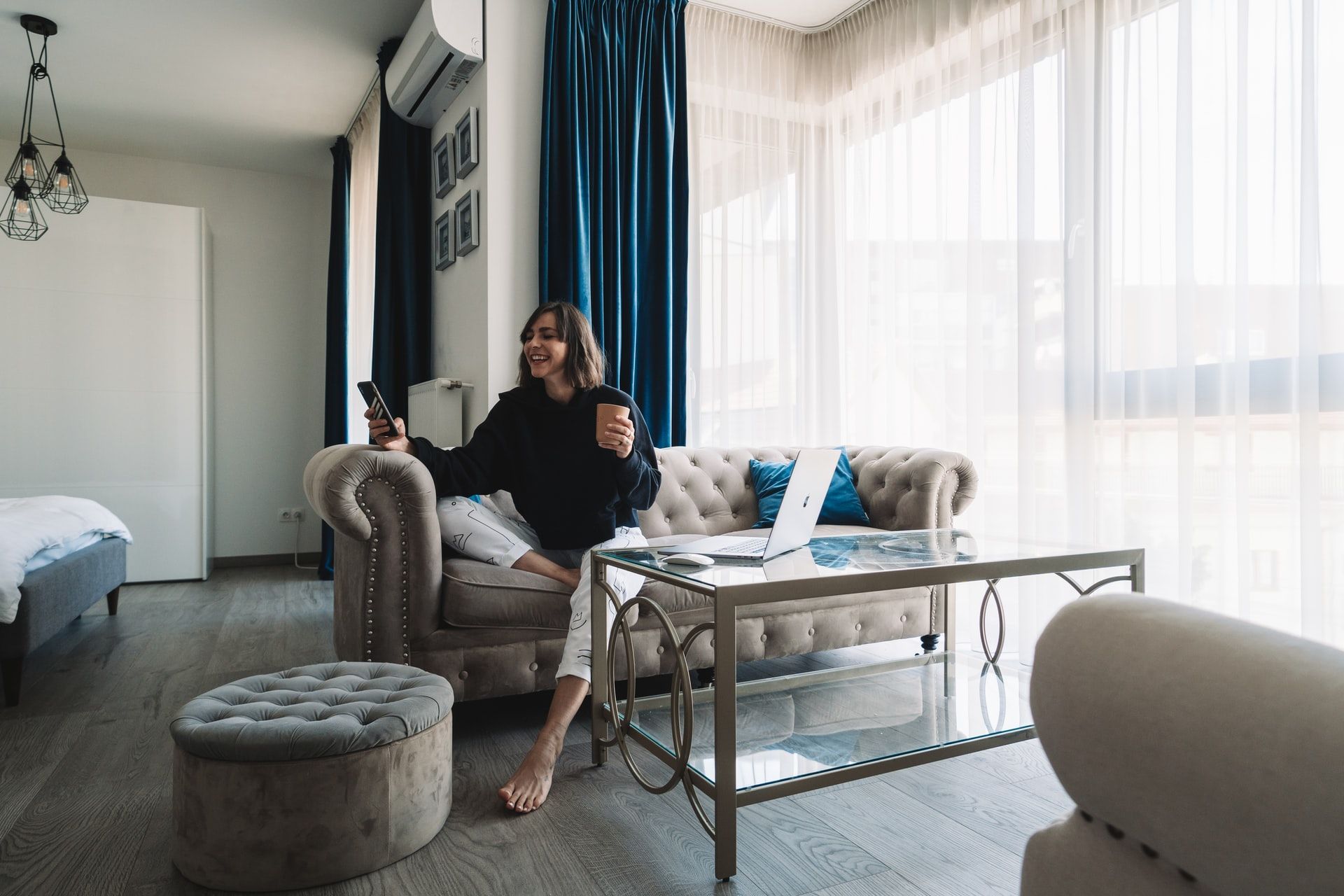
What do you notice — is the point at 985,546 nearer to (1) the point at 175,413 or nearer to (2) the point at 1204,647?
(2) the point at 1204,647

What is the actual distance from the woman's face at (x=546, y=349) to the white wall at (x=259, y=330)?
12.1 feet

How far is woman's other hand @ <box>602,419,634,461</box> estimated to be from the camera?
2031mm

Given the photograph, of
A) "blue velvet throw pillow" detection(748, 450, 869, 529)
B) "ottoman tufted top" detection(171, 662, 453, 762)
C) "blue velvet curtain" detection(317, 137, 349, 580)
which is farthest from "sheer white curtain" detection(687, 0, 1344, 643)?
"blue velvet curtain" detection(317, 137, 349, 580)

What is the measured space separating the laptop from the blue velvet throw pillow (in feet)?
3.06

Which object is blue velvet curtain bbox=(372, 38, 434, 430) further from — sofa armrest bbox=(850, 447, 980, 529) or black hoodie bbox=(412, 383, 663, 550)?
sofa armrest bbox=(850, 447, 980, 529)

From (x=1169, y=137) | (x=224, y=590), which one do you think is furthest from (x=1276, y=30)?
(x=224, y=590)

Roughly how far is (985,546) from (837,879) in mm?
829

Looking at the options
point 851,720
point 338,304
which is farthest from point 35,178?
point 851,720

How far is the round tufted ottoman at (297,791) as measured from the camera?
4.21 ft

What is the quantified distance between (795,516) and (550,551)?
81 centimetres

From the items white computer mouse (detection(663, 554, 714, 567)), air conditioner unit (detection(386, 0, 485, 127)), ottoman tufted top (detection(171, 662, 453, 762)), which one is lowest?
ottoman tufted top (detection(171, 662, 453, 762))

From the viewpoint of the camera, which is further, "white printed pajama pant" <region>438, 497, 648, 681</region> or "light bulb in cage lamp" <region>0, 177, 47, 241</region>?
"light bulb in cage lamp" <region>0, 177, 47, 241</region>

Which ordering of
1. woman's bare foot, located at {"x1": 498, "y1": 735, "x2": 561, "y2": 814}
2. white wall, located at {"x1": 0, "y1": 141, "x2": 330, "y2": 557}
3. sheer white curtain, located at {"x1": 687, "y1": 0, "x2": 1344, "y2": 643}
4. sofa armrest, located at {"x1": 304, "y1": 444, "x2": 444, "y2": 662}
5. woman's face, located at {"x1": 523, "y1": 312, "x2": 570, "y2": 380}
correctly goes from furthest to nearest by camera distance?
white wall, located at {"x1": 0, "y1": 141, "x2": 330, "y2": 557} → woman's face, located at {"x1": 523, "y1": 312, "x2": 570, "y2": 380} → sheer white curtain, located at {"x1": 687, "y1": 0, "x2": 1344, "y2": 643} → sofa armrest, located at {"x1": 304, "y1": 444, "x2": 444, "y2": 662} → woman's bare foot, located at {"x1": 498, "y1": 735, "x2": 561, "y2": 814}

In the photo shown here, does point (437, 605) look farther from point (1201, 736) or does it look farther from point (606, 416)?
point (1201, 736)
